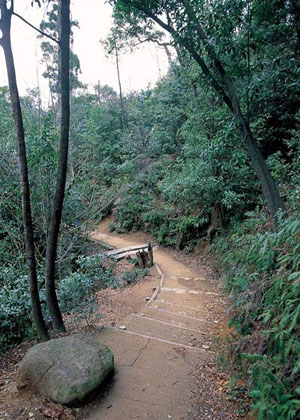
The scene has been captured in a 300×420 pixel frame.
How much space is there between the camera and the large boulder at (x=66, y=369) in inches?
95.6

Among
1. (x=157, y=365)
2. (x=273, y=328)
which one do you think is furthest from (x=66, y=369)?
(x=273, y=328)

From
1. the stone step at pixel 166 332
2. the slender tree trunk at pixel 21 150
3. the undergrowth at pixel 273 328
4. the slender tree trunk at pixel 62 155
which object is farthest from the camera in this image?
the stone step at pixel 166 332

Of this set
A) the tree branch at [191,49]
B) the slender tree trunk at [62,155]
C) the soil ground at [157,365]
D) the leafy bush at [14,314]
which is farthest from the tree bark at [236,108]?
the leafy bush at [14,314]

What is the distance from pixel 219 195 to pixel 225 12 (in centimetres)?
456

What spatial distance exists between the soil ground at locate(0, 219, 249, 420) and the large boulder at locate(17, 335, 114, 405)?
10 centimetres

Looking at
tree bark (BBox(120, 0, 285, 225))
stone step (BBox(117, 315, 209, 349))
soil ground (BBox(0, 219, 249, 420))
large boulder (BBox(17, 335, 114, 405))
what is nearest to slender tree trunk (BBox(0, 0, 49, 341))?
large boulder (BBox(17, 335, 114, 405))

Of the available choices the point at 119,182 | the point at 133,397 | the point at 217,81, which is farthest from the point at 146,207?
the point at 133,397

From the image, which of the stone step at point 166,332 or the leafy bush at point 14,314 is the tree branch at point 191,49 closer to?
the stone step at point 166,332

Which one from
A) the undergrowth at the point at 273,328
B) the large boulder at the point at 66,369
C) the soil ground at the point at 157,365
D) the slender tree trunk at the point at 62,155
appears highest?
the slender tree trunk at the point at 62,155

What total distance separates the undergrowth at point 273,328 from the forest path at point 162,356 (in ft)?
2.41

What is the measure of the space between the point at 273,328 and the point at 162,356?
1.83m

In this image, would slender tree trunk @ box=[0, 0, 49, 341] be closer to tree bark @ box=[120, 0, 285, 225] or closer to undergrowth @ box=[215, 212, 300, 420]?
tree bark @ box=[120, 0, 285, 225]

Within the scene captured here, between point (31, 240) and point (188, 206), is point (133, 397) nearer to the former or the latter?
point (31, 240)

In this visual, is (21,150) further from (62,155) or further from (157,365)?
(157,365)
